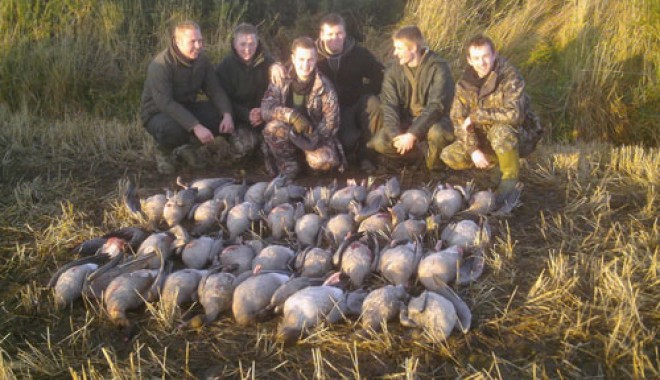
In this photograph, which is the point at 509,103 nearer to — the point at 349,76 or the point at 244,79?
the point at 349,76

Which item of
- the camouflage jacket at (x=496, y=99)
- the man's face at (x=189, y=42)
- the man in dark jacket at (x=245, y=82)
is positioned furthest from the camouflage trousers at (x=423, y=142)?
the man's face at (x=189, y=42)

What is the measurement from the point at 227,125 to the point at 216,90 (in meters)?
0.38

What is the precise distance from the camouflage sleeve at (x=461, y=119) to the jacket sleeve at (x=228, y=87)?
2019 mm

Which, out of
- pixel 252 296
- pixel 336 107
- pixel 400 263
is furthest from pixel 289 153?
pixel 252 296

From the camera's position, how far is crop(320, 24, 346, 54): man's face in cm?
600

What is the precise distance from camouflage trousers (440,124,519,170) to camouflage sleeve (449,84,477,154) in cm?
4

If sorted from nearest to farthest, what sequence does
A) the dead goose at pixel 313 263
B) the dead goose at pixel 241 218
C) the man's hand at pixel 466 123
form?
the dead goose at pixel 313 263, the dead goose at pixel 241 218, the man's hand at pixel 466 123

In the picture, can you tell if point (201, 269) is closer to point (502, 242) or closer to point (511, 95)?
point (502, 242)

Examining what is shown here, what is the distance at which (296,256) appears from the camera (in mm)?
4301

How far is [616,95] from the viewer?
7.32 meters

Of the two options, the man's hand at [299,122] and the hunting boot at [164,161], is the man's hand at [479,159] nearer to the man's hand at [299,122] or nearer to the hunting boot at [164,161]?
the man's hand at [299,122]

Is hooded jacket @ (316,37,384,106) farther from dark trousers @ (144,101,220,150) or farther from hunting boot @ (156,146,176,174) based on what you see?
hunting boot @ (156,146,176,174)

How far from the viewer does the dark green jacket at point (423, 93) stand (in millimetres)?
5746

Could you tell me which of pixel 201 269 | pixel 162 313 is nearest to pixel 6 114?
pixel 201 269
